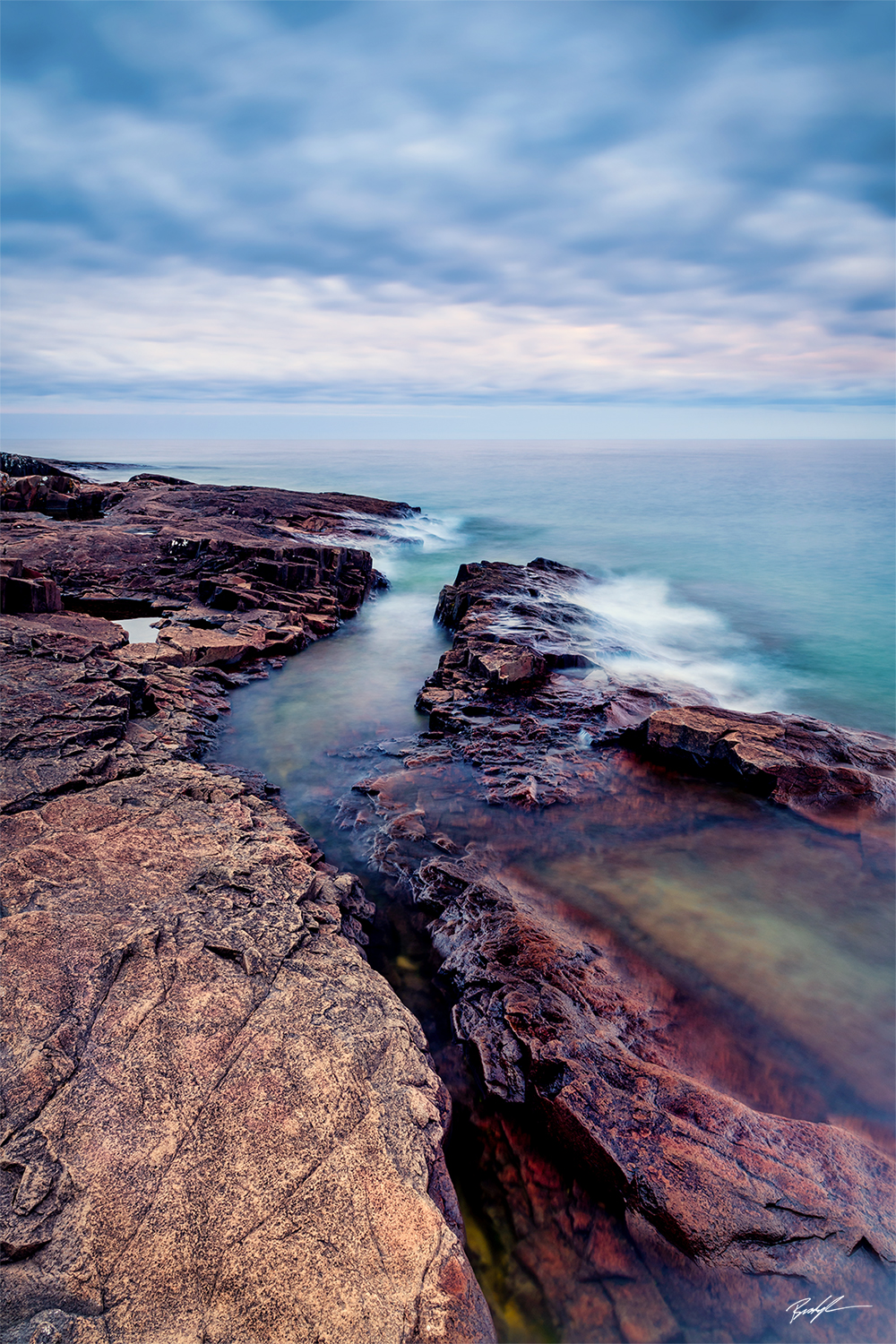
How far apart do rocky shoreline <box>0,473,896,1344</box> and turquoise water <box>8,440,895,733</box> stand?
5875 mm

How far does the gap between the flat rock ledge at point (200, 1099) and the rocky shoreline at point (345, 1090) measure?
1 centimetres

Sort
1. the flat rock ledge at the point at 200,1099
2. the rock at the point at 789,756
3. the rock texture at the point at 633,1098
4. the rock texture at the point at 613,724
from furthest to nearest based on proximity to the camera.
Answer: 1. the rock texture at the point at 613,724
2. the rock at the point at 789,756
3. the rock texture at the point at 633,1098
4. the flat rock ledge at the point at 200,1099

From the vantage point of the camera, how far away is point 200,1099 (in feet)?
10.3

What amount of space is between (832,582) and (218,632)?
67.1 ft

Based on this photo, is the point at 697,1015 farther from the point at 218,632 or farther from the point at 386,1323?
the point at 218,632

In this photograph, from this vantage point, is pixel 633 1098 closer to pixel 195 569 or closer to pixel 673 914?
pixel 673 914

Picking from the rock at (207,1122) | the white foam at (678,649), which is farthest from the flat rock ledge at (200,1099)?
the white foam at (678,649)

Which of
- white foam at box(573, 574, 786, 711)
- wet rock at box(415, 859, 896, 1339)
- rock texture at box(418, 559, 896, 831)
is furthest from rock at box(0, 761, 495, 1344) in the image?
white foam at box(573, 574, 786, 711)

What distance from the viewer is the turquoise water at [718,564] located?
43.7 feet

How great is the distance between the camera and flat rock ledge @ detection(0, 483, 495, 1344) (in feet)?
8.20

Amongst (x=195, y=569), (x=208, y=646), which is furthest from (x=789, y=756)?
(x=195, y=569)
